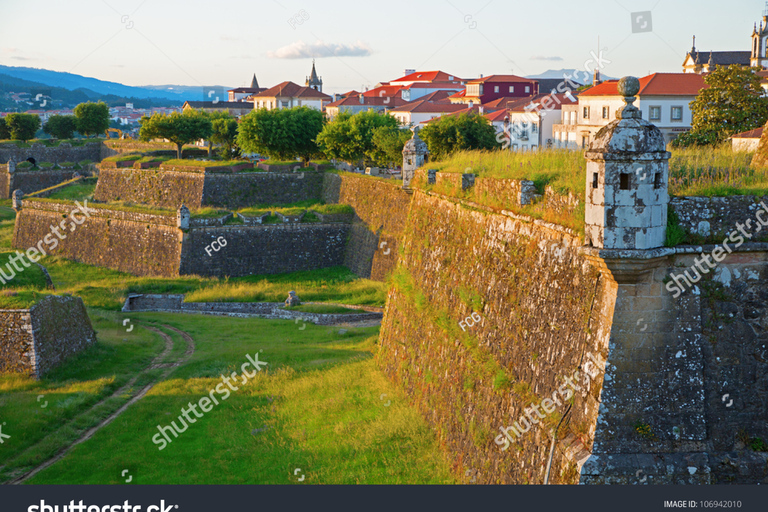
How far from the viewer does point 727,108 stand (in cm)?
2766

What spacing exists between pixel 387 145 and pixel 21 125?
48.6m

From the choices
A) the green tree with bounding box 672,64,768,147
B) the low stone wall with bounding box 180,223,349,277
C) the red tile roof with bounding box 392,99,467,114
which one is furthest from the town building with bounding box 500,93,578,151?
the green tree with bounding box 672,64,768,147

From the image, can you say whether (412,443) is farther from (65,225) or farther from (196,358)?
(65,225)

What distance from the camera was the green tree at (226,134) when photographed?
67.3 meters

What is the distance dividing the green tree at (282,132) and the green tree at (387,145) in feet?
19.3

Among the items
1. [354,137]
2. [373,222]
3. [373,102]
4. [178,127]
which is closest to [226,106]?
[373,102]

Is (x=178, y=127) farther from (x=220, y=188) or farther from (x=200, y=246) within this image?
(x=200, y=246)

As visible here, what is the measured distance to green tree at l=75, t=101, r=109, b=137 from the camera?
83.9m

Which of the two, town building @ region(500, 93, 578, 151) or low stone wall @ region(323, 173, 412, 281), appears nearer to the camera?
low stone wall @ region(323, 173, 412, 281)

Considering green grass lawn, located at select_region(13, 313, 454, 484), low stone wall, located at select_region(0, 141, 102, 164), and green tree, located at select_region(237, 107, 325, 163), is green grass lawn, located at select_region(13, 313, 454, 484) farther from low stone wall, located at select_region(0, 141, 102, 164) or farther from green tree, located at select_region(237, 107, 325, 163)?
low stone wall, located at select_region(0, 141, 102, 164)

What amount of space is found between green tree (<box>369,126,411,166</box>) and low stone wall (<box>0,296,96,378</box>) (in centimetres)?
2573

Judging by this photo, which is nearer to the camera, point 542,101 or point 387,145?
point 387,145

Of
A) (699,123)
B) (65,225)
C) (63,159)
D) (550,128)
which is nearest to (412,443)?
(699,123)

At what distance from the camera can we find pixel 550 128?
64000 millimetres
